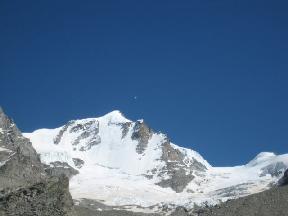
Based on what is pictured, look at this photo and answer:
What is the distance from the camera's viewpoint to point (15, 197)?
5059 centimetres

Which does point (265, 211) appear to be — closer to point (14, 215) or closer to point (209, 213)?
point (209, 213)

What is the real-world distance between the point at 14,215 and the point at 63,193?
4258 millimetres

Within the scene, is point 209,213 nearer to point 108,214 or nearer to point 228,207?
point 228,207

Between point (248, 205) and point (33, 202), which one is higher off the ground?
point (248, 205)

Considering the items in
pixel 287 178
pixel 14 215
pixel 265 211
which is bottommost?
pixel 14 215

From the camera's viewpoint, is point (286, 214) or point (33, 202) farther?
point (286, 214)

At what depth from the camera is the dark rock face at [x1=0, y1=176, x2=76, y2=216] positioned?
163ft

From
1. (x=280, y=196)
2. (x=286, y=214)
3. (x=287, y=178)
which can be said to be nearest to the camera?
(x=286, y=214)

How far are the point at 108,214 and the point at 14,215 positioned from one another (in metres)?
57.6

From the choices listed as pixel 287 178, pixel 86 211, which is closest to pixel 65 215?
pixel 86 211

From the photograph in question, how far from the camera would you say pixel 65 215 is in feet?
167

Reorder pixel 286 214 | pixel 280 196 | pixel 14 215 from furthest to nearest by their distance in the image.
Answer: pixel 280 196
pixel 286 214
pixel 14 215

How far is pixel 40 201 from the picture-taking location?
166 ft

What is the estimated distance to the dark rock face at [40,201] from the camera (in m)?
49.6
